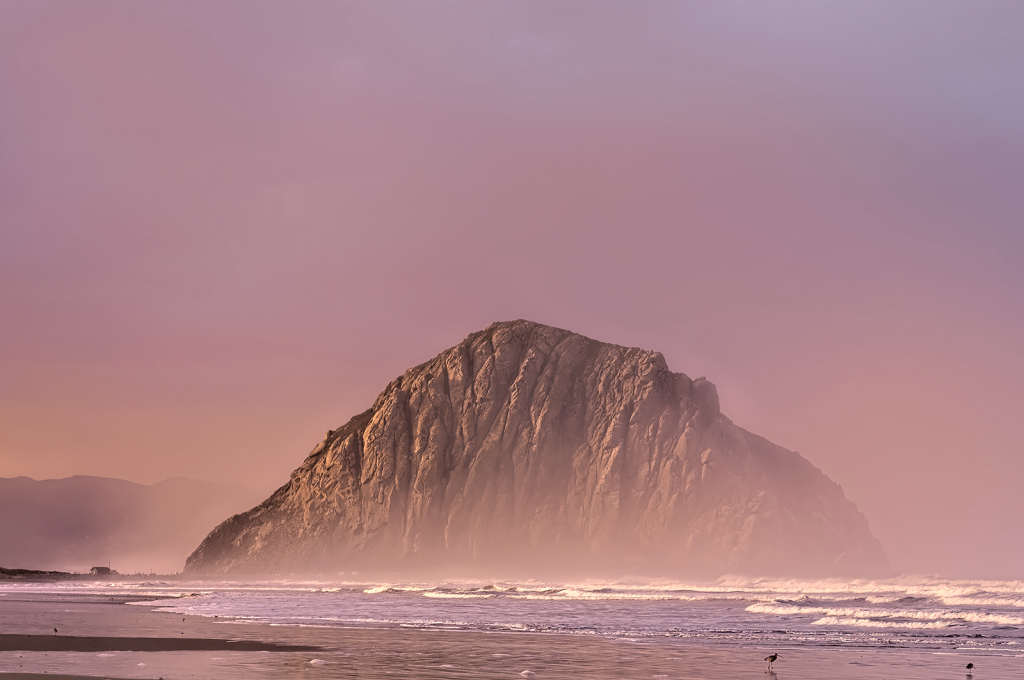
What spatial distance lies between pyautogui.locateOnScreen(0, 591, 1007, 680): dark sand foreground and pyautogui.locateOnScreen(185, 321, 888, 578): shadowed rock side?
89735 mm

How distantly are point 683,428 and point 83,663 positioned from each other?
120 meters

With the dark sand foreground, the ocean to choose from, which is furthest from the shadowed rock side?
the dark sand foreground

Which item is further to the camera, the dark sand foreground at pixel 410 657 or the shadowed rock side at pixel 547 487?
the shadowed rock side at pixel 547 487

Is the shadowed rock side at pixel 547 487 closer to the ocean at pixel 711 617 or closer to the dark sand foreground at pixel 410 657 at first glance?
the ocean at pixel 711 617

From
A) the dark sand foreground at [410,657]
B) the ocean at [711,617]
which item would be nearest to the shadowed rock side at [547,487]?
the ocean at [711,617]

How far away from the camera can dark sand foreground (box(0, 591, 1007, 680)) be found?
2139 cm

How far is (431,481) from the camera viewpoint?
477 ft

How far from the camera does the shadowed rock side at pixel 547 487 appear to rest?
411ft

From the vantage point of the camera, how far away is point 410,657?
2477 cm

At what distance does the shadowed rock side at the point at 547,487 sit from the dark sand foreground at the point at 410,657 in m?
89.7

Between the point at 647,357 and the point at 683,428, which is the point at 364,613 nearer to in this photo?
the point at 683,428

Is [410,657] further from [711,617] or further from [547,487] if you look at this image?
[547,487]

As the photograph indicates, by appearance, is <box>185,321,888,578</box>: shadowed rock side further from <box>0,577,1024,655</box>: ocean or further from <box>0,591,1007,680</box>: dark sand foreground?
<box>0,591,1007,680</box>: dark sand foreground

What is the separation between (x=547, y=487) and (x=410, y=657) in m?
119
